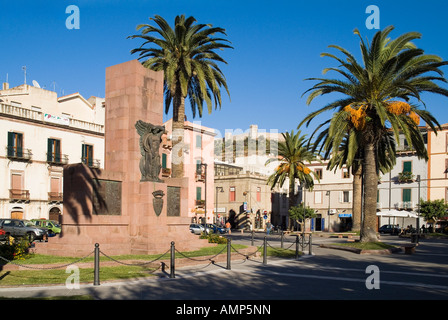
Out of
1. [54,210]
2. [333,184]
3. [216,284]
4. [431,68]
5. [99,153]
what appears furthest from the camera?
[333,184]

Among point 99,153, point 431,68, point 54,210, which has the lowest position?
point 54,210

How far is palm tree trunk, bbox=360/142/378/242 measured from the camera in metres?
25.8

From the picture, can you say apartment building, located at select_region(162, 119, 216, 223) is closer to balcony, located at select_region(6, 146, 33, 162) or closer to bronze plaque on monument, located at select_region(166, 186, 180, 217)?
balcony, located at select_region(6, 146, 33, 162)

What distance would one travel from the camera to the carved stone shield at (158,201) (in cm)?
1845

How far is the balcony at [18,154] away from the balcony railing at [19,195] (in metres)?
3.08

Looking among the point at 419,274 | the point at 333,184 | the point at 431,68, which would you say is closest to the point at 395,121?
the point at 431,68

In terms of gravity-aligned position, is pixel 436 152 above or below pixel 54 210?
above

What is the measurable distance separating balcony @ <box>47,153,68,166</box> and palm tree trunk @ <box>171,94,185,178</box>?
949 inches

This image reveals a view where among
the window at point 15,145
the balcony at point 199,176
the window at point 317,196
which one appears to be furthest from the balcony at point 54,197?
the window at point 317,196

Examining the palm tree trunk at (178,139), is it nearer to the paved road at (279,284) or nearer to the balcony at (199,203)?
the paved road at (279,284)

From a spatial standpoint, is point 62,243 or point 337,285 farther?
point 62,243

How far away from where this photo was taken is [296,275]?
14805 mm
